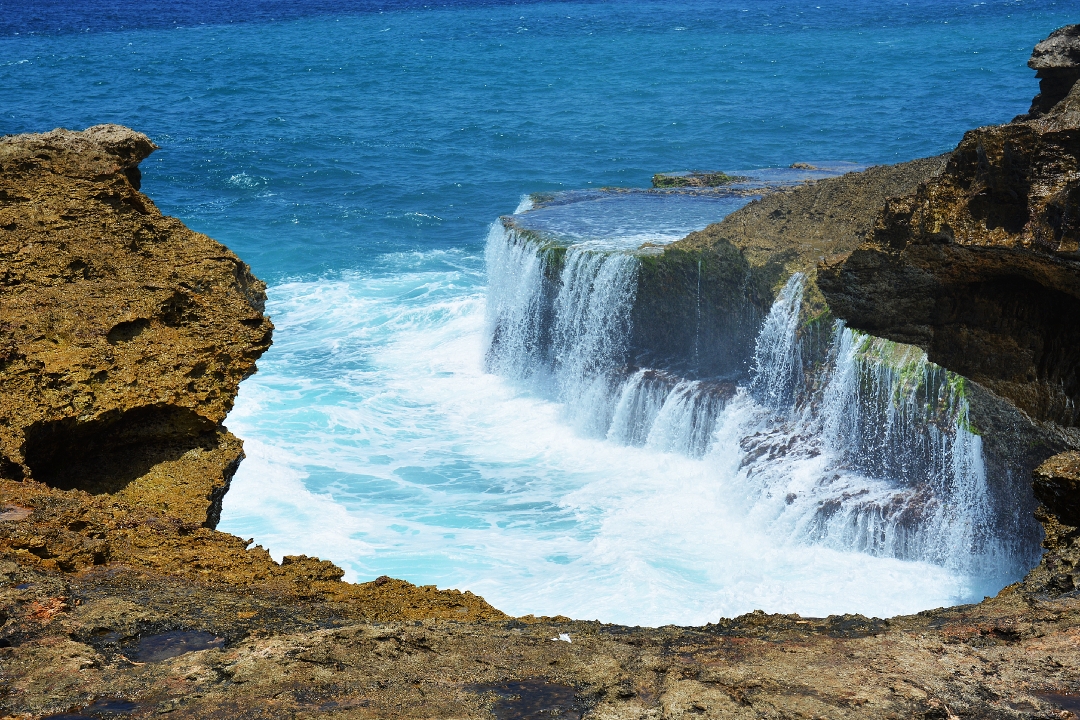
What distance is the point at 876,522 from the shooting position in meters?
11.7

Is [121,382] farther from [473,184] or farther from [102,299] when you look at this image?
[473,184]

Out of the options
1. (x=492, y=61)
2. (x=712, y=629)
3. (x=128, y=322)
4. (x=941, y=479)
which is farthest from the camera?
(x=492, y=61)

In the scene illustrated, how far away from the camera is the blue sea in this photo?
39.3ft

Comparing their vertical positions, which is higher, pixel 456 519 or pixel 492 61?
pixel 492 61

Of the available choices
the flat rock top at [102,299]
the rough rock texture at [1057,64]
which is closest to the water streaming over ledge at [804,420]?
the rough rock texture at [1057,64]

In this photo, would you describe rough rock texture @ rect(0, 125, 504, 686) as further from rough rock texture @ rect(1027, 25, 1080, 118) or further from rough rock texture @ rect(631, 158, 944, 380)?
rough rock texture @ rect(631, 158, 944, 380)

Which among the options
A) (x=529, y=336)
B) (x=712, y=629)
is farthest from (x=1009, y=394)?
(x=529, y=336)

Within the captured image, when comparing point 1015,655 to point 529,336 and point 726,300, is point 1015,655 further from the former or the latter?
point 529,336

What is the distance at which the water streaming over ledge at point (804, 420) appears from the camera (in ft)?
37.1

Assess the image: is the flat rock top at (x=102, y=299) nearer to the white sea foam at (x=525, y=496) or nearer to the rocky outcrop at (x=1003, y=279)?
the rocky outcrop at (x=1003, y=279)

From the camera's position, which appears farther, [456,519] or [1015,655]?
[456,519]

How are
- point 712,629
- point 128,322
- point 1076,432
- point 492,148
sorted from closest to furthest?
point 712,629, point 128,322, point 1076,432, point 492,148

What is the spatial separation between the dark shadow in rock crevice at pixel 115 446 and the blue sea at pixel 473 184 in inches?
253

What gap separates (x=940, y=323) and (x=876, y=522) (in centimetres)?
581
